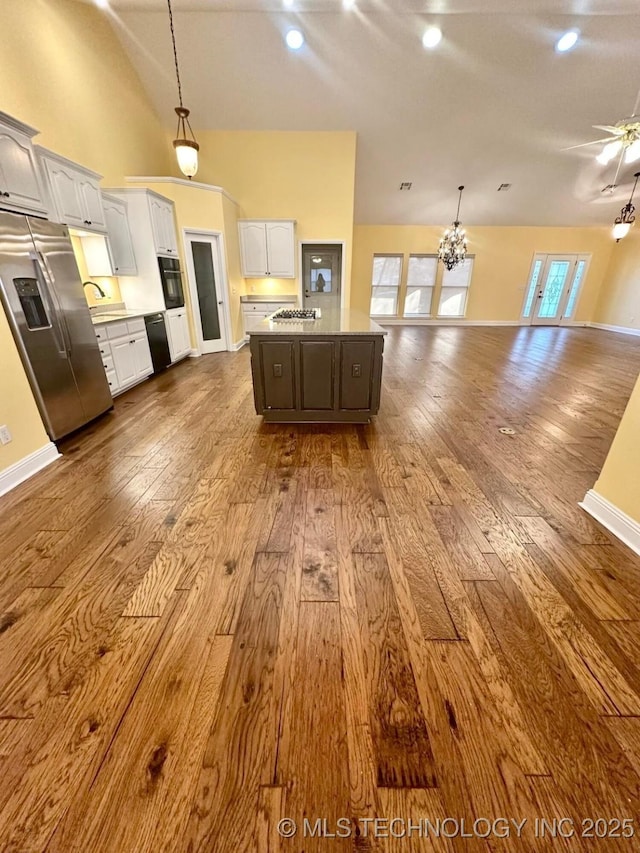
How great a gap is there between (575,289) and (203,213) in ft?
36.3

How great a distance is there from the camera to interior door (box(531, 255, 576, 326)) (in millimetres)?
10273

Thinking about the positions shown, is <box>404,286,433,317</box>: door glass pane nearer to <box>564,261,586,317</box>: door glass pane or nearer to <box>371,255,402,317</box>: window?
<box>371,255,402,317</box>: window

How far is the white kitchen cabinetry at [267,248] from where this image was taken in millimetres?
6355

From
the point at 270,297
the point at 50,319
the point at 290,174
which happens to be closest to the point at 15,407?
the point at 50,319

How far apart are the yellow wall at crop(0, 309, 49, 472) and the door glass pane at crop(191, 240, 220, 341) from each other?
389 cm

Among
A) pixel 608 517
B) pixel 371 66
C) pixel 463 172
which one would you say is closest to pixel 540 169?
pixel 463 172

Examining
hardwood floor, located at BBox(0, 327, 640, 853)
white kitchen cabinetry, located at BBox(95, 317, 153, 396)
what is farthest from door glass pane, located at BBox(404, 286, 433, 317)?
hardwood floor, located at BBox(0, 327, 640, 853)

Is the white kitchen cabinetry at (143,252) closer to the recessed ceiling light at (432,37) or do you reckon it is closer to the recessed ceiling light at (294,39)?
the recessed ceiling light at (294,39)

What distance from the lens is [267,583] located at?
1.55m

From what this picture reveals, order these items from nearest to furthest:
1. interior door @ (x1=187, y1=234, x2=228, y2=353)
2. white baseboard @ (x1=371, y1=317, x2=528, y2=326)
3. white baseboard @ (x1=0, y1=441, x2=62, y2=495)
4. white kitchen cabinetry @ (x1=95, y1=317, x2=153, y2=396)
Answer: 1. white baseboard @ (x1=0, y1=441, x2=62, y2=495)
2. white kitchen cabinetry @ (x1=95, y1=317, x2=153, y2=396)
3. interior door @ (x1=187, y1=234, x2=228, y2=353)
4. white baseboard @ (x1=371, y1=317, x2=528, y2=326)

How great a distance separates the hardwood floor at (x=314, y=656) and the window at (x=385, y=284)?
8791 millimetres

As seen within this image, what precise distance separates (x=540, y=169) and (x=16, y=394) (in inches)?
405

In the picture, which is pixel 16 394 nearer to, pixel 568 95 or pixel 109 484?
pixel 109 484

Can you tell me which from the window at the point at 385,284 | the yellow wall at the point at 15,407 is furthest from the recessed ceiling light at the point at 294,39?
the window at the point at 385,284
